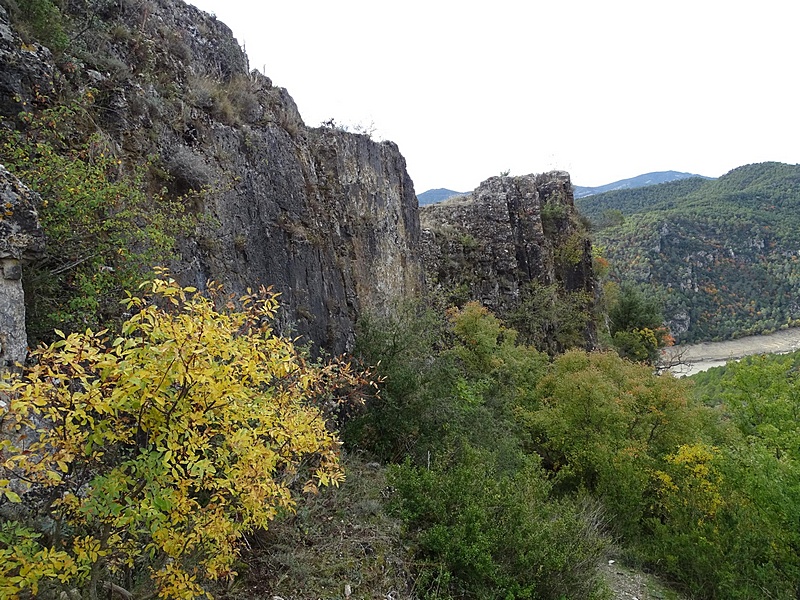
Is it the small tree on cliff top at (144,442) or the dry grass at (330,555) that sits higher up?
the small tree on cliff top at (144,442)

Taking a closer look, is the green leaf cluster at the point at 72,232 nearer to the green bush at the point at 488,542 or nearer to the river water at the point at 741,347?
→ the green bush at the point at 488,542

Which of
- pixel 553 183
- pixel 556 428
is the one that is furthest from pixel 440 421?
pixel 553 183

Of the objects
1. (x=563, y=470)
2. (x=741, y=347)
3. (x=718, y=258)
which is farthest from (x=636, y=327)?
(x=718, y=258)

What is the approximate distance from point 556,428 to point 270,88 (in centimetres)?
1131

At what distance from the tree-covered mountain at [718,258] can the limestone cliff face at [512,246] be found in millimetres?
35082

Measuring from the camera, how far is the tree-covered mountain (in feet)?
190

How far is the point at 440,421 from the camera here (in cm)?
920

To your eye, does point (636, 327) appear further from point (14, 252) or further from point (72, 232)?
point (14, 252)

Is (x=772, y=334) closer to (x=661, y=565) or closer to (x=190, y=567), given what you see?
(x=661, y=565)

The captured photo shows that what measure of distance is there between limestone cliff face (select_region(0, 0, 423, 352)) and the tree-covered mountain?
52.2 meters

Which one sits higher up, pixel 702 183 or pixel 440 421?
pixel 702 183

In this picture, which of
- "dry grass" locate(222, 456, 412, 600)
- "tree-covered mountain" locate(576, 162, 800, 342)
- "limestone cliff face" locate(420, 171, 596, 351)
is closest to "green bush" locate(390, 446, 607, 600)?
"dry grass" locate(222, 456, 412, 600)

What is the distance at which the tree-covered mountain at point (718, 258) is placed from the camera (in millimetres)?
57938

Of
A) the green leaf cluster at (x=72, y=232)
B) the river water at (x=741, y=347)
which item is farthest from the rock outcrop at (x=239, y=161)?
the river water at (x=741, y=347)
